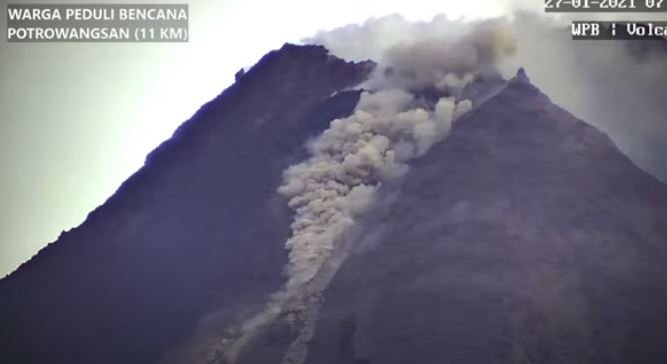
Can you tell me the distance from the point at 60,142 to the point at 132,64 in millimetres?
770

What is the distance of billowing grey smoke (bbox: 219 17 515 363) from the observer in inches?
279

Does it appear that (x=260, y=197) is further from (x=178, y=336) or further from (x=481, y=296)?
(x=481, y=296)

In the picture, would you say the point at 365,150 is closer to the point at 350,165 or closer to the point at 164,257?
the point at 350,165
